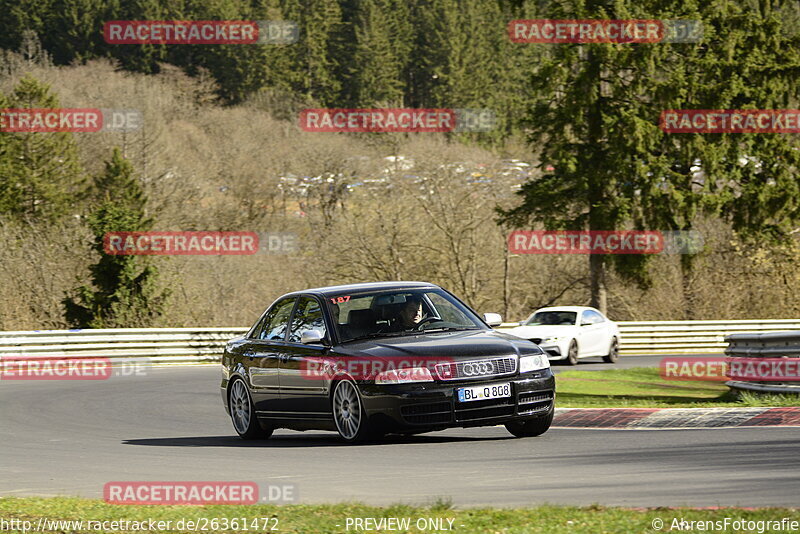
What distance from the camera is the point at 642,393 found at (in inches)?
913

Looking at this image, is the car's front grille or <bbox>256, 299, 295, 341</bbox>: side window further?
<bbox>256, 299, 295, 341</bbox>: side window

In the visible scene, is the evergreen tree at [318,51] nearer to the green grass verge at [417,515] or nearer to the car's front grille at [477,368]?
the car's front grille at [477,368]

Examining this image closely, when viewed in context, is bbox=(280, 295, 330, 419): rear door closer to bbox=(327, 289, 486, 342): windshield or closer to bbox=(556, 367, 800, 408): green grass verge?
bbox=(327, 289, 486, 342): windshield

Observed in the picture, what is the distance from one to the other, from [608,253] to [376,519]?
3965cm

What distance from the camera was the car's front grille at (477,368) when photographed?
40.0 ft

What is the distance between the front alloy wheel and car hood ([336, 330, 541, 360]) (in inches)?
14.5

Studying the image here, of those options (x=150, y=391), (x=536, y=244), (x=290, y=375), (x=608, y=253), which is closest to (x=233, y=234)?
(x=536, y=244)

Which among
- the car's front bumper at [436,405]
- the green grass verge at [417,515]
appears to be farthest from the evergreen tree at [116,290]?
the green grass verge at [417,515]

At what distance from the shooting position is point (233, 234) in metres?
75.9

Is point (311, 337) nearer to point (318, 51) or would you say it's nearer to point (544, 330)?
point (544, 330)

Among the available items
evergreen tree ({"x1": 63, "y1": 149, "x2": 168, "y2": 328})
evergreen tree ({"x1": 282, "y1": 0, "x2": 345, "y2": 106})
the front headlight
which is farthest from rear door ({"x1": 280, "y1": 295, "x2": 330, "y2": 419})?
evergreen tree ({"x1": 282, "y1": 0, "x2": 345, "y2": 106})

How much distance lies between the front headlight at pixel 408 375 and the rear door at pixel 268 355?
2.19m

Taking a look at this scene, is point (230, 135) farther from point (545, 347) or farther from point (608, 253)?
point (545, 347)

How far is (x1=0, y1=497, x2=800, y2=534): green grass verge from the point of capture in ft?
24.3
